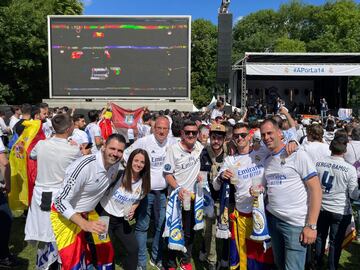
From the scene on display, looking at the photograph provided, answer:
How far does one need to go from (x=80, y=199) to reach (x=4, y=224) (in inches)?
69.5

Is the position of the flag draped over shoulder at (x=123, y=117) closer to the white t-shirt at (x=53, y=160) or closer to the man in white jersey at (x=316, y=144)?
the man in white jersey at (x=316, y=144)

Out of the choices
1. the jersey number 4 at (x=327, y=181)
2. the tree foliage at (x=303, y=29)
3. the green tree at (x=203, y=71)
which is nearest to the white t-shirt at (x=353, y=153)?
the jersey number 4 at (x=327, y=181)

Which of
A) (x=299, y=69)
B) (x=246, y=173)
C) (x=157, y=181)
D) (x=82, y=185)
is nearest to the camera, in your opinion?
(x=82, y=185)

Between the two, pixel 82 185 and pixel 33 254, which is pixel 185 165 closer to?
pixel 82 185

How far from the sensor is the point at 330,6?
41031 millimetres

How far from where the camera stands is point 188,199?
395 centimetres

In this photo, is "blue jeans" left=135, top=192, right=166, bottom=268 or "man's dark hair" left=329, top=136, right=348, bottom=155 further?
"blue jeans" left=135, top=192, right=166, bottom=268

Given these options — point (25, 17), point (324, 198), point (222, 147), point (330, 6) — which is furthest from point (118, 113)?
point (330, 6)

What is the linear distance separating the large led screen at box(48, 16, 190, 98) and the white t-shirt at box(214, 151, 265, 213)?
1229 centimetres

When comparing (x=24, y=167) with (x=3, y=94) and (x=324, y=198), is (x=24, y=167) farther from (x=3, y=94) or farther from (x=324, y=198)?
(x=3, y=94)

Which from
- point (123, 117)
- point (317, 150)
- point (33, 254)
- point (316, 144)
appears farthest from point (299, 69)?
point (33, 254)

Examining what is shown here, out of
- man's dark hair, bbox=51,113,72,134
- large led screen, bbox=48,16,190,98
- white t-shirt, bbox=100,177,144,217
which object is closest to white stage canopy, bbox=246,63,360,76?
large led screen, bbox=48,16,190,98

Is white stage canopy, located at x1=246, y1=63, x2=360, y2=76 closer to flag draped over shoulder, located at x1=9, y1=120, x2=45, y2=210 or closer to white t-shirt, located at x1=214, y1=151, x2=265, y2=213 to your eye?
flag draped over shoulder, located at x1=9, y1=120, x2=45, y2=210

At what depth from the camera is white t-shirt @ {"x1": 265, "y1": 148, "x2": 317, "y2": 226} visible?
303cm
